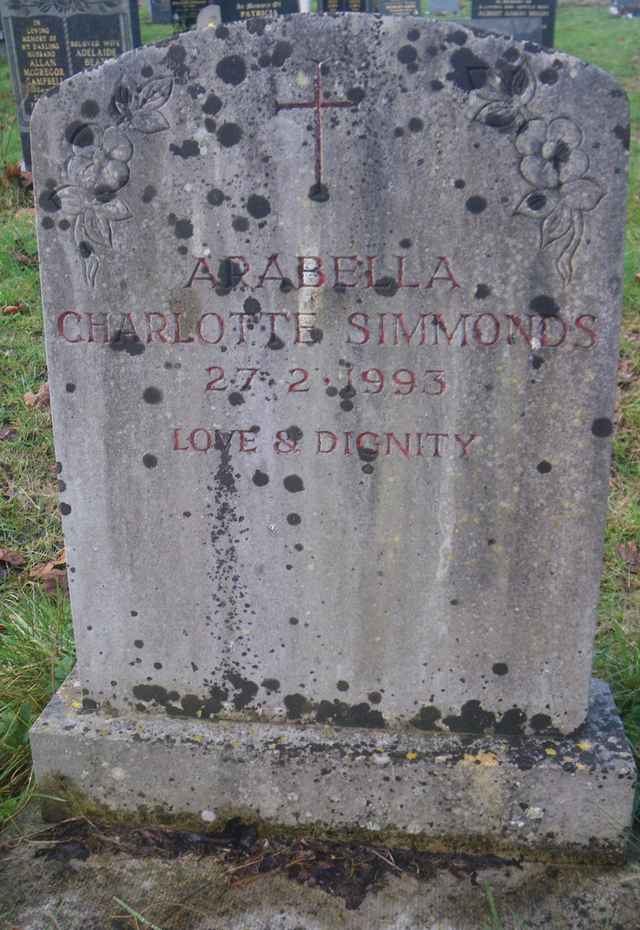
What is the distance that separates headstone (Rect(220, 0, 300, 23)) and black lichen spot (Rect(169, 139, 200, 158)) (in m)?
8.14

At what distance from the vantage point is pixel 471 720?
2.39 metres

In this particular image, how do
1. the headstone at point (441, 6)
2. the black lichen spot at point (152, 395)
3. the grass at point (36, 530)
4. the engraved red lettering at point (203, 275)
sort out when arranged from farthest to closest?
the headstone at point (441, 6)
the grass at point (36, 530)
the black lichen spot at point (152, 395)
the engraved red lettering at point (203, 275)

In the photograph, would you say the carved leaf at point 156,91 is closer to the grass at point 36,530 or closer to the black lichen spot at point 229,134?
the black lichen spot at point 229,134

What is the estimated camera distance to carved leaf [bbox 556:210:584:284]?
6.44 feet

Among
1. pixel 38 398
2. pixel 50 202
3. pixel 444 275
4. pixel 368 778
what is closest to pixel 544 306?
pixel 444 275

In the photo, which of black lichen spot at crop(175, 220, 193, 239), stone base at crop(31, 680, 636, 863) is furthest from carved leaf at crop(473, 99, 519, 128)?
stone base at crop(31, 680, 636, 863)

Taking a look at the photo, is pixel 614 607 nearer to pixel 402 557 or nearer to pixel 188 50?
pixel 402 557

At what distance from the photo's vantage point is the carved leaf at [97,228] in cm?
211

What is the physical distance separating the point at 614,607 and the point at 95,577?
2304 mm

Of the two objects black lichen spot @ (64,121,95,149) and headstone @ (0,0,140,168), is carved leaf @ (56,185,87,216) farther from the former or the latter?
headstone @ (0,0,140,168)

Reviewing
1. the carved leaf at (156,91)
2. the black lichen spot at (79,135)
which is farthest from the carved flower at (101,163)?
the carved leaf at (156,91)

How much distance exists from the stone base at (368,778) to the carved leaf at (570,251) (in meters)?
1.27

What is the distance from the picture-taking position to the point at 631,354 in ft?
17.4

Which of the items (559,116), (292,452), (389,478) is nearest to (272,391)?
(292,452)
